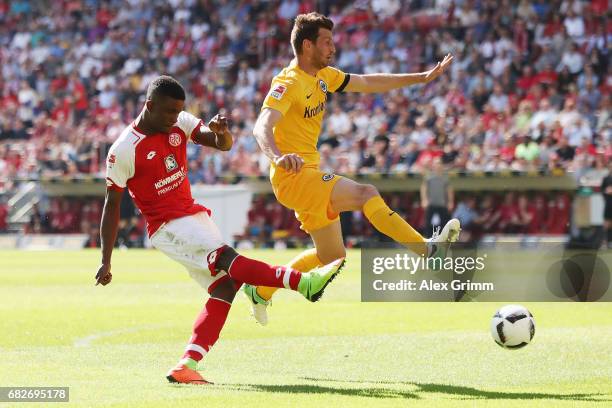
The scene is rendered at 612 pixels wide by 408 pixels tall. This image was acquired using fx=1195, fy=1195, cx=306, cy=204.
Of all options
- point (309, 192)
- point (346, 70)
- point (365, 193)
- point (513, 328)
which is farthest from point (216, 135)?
point (346, 70)

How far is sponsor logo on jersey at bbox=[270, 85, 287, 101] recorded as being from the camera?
955 centimetres

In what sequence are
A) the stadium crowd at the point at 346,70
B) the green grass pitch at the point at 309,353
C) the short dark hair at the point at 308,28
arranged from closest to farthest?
the green grass pitch at the point at 309,353, the short dark hair at the point at 308,28, the stadium crowd at the point at 346,70

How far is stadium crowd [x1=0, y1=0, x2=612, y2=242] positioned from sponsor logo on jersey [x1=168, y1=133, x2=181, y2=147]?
16.5 meters

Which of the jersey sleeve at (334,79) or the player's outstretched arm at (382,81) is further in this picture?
the player's outstretched arm at (382,81)

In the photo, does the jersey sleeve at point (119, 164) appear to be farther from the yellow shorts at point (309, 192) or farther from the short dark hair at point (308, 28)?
A: the short dark hair at point (308, 28)

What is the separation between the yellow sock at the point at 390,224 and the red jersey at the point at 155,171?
1.68 meters

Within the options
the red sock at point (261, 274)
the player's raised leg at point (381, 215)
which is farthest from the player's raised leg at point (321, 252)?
the red sock at point (261, 274)

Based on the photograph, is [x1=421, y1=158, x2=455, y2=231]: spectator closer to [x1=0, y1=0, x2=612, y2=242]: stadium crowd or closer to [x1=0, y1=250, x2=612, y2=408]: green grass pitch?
[x1=0, y1=0, x2=612, y2=242]: stadium crowd

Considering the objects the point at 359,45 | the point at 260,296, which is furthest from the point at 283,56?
the point at 260,296

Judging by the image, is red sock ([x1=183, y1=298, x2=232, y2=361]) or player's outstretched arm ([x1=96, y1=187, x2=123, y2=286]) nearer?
red sock ([x1=183, y1=298, x2=232, y2=361])

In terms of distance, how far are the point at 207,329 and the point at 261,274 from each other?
53 cm

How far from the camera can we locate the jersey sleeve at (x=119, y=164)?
8.23 meters

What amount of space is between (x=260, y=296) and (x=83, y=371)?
2.02m

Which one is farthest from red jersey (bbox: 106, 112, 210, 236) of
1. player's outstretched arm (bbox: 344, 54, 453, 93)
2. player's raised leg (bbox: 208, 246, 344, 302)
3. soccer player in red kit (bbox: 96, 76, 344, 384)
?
player's outstretched arm (bbox: 344, 54, 453, 93)
